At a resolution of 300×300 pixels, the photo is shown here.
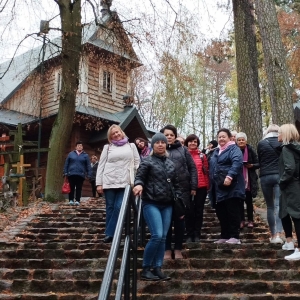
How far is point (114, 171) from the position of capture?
23.1 ft

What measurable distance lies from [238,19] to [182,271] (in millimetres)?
8387

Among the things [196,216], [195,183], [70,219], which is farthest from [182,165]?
[70,219]

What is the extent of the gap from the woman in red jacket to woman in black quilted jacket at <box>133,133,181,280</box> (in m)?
1.70

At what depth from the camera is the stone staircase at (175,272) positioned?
5.40 m

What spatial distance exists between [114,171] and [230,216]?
1799 millimetres

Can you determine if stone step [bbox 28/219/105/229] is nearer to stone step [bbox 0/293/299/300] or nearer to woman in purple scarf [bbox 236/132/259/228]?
woman in purple scarf [bbox 236/132/259/228]

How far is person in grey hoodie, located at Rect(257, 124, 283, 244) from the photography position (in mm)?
6871

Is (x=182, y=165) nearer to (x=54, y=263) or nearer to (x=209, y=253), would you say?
(x=209, y=253)

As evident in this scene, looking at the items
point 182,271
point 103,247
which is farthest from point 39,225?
point 182,271

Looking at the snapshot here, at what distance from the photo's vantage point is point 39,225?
9164 mm

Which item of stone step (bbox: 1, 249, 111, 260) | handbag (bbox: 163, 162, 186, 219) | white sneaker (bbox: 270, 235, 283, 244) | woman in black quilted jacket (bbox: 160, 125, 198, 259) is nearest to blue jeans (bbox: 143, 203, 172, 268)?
handbag (bbox: 163, 162, 186, 219)

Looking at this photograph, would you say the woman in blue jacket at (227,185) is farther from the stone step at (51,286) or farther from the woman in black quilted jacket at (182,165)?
the stone step at (51,286)

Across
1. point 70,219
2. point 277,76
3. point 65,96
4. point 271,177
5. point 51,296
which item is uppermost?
point 65,96

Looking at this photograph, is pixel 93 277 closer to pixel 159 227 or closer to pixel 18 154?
pixel 159 227
